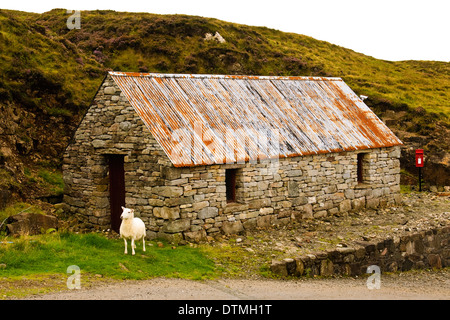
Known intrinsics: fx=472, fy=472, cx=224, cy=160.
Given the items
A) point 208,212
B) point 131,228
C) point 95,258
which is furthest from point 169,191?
point 95,258

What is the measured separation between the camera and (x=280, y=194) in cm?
Answer: 1631

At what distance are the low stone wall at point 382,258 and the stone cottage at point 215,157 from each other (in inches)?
120

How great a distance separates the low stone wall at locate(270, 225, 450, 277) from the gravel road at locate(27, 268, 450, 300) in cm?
42

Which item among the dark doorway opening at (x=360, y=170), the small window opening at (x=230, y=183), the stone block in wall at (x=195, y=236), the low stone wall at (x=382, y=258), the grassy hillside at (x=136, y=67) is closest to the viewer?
the low stone wall at (x=382, y=258)

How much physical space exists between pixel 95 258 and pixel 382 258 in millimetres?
8692

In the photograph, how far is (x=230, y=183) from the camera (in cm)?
1560

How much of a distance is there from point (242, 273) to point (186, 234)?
2497 millimetres

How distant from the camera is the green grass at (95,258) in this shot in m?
11.0

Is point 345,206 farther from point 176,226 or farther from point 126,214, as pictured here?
point 126,214

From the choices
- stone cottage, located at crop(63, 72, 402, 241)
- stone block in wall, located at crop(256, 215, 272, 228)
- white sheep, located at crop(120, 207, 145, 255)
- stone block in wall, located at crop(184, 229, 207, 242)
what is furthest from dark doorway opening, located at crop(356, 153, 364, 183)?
white sheep, located at crop(120, 207, 145, 255)

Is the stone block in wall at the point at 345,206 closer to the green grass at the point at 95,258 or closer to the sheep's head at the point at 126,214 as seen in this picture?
the green grass at the point at 95,258

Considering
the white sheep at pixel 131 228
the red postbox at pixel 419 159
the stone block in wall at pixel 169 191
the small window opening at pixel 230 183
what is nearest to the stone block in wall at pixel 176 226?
the stone block in wall at pixel 169 191

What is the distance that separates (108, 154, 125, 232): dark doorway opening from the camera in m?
15.6
